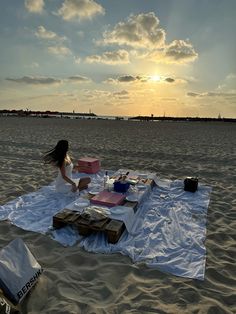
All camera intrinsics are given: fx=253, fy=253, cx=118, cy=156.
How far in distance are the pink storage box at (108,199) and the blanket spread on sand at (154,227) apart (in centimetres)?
49

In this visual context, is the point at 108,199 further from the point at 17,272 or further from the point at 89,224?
the point at 17,272

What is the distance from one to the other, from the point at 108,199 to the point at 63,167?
59.8 inches

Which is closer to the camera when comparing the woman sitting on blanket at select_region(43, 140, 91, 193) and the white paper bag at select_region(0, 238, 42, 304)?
the white paper bag at select_region(0, 238, 42, 304)

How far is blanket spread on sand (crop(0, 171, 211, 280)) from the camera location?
3955 mm

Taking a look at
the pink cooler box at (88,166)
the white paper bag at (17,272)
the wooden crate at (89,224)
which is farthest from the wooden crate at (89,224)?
the pink cooler box at (88,166)

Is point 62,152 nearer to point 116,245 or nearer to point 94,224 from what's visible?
point 94,224

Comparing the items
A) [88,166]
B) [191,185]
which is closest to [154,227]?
[191,185]

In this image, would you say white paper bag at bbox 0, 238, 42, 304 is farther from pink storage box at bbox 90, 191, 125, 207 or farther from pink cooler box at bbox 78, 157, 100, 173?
pink cooler box at bbox 78, 157, 100, 173

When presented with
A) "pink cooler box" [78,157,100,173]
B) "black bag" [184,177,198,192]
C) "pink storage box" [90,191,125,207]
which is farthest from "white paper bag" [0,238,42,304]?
"pink cooler box" [78,157,100,173]

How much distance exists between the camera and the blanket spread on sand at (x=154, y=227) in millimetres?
3955

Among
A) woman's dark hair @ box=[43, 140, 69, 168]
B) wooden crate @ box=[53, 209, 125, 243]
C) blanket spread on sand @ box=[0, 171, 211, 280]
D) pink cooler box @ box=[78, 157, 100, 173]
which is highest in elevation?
woman's dark hair @ box=[43, 140, 69, 168]

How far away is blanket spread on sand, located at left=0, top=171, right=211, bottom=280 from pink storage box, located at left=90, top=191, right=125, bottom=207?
490 millimetres

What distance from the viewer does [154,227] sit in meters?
4.91

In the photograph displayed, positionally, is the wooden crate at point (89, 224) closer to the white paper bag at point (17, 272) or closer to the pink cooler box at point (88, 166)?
the white paper bag at point (17, 272)
